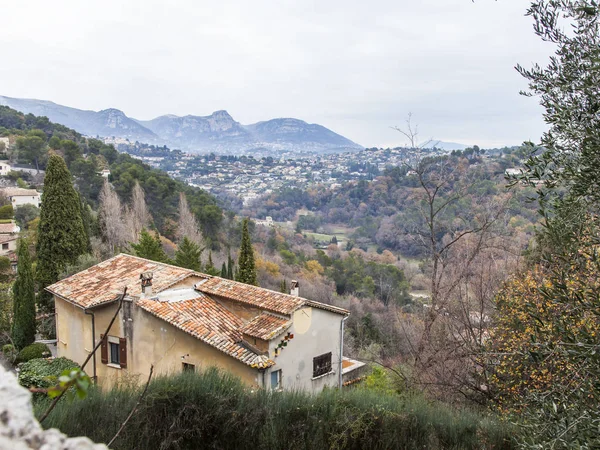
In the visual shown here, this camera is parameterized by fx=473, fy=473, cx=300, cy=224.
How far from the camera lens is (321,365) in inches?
567

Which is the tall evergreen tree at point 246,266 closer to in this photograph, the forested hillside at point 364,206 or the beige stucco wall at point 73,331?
the beige stucco wall at point 73,331

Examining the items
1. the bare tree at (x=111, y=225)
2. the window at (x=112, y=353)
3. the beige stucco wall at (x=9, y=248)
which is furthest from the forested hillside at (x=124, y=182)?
the window at (x=112, y=353)

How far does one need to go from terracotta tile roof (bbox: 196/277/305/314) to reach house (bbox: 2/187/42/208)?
3512 cm

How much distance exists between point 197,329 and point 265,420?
5433mm

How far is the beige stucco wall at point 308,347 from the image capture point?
13023 millimetres

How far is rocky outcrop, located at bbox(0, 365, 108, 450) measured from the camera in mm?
1100

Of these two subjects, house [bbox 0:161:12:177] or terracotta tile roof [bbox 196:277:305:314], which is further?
house [bbox 0:161:12:177]

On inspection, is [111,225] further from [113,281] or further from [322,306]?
[322,306]

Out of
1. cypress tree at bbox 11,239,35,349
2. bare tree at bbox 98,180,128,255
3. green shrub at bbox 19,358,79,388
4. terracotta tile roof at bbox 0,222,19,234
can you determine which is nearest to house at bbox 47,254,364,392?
green shrub at bbox 19,358,79,388

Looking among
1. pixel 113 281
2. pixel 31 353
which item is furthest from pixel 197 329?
pixel 31 353

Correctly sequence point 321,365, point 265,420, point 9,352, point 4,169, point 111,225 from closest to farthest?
point 265,420 < point 321,365 < point 9,352 < point 111,225 < point 4,169

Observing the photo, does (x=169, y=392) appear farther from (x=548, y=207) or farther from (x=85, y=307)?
(x=85, y=307)

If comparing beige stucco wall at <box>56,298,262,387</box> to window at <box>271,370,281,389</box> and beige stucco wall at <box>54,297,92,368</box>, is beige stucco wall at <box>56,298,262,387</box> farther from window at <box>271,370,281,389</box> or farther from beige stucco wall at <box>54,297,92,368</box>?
window at <box>271,370,281,389</box>

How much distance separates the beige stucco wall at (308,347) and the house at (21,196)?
37804 mm
